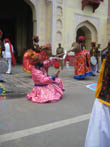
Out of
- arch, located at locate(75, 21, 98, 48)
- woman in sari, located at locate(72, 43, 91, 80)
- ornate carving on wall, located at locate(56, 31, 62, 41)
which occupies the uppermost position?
arch, located at locate(75, 21, 98, 48)

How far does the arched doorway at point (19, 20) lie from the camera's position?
15.8 meters

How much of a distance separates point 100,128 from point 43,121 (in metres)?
1.74

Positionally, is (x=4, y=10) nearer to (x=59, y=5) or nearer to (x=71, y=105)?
(x=59, y=5)

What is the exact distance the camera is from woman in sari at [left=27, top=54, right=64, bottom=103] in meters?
5.00

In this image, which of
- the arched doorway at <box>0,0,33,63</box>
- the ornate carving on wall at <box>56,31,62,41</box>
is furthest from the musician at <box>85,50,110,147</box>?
the arched doorway at <box>0,0,33,63</box>

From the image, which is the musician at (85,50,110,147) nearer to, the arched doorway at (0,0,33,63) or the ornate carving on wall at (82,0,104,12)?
the ornate carving on wall at (82,0,104,12)

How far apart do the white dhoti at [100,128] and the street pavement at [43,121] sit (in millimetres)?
754

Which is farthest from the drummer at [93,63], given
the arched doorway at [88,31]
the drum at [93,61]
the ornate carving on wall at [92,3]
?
the arched doorway at [88,31]

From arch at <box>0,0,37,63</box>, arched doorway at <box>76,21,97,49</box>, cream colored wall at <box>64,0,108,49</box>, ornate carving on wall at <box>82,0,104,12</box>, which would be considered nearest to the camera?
cream colored wall at <box>64,0,108,49</box>

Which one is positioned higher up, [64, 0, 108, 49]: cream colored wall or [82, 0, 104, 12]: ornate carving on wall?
[82, 0, 104, 12]: ornate carving on wall

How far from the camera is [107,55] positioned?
6.94ft

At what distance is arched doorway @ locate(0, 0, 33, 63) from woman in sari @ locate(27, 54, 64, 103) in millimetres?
10820

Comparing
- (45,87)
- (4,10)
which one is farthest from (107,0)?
(45,87)

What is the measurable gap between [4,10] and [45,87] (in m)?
12.7
